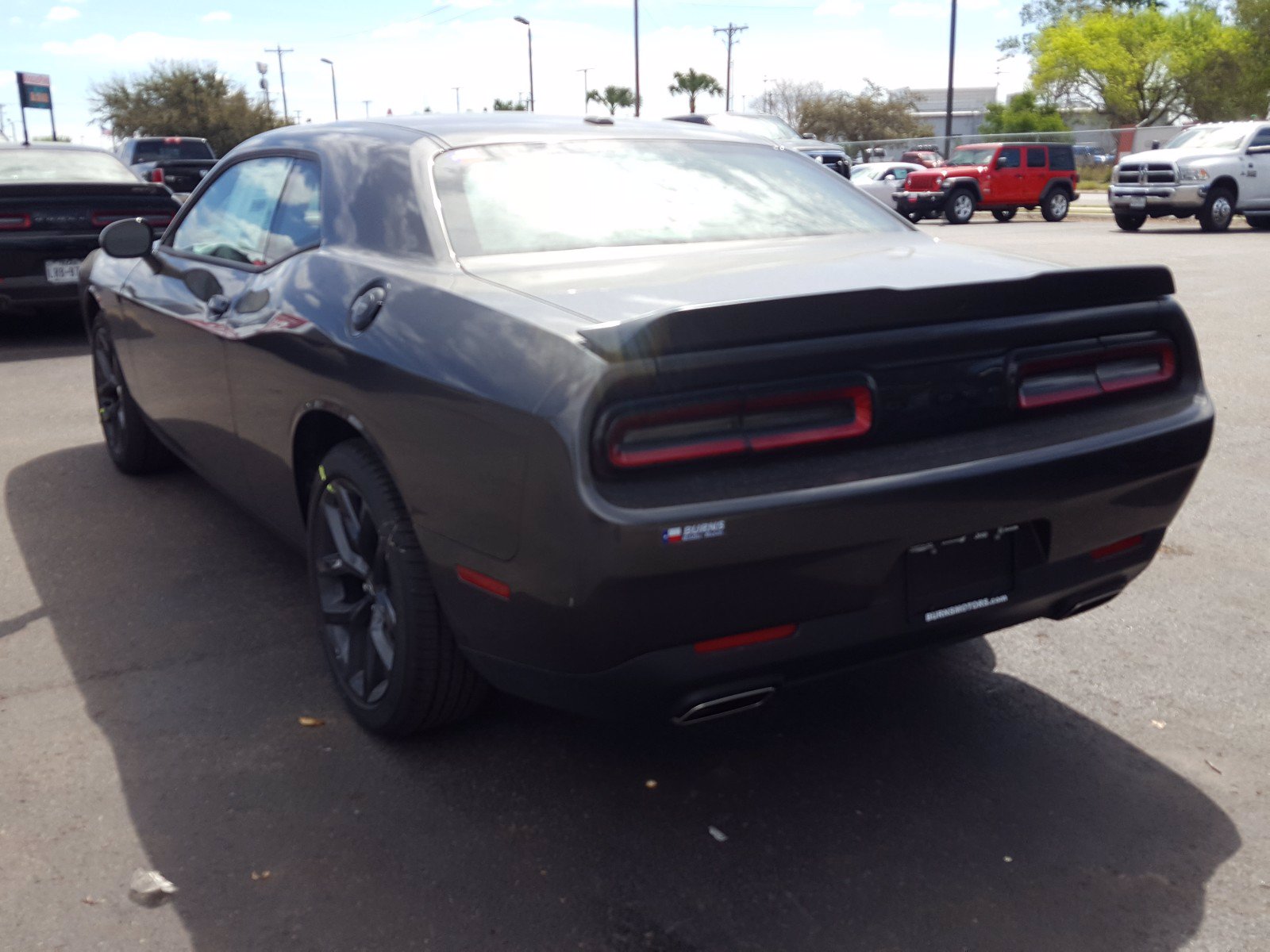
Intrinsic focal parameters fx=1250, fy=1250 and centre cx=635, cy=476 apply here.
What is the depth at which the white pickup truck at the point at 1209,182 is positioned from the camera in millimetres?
21078

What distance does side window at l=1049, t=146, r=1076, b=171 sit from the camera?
27922 millimetres

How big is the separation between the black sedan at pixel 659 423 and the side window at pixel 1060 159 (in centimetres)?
2637

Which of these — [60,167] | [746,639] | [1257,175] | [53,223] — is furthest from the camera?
[1257,175]

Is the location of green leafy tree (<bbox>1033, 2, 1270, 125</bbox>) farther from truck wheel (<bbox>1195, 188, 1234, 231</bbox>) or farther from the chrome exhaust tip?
the chrome exhaust tip

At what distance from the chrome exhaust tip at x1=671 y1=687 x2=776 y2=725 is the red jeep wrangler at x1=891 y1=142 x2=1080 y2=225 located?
2592 centimetres

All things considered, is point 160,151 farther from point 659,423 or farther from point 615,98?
point 615,98

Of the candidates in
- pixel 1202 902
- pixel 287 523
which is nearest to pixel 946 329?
pixel 1202 902

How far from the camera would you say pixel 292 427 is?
135 inches

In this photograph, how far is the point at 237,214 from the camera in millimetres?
4234

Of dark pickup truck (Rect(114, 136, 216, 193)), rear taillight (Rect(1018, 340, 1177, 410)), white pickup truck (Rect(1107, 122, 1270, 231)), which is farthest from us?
dark pickup truck (Rect(114, 136, 216, 193))

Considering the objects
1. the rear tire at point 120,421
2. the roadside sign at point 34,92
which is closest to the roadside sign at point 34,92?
the roadside sign at point 34,92

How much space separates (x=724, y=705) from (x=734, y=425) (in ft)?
1.91

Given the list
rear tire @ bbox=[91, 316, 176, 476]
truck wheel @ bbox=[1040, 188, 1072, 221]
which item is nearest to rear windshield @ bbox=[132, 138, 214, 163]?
truck wheel @ bbox=[1040, 188, 1072, 221]

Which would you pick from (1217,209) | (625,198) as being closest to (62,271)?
(625,198)
